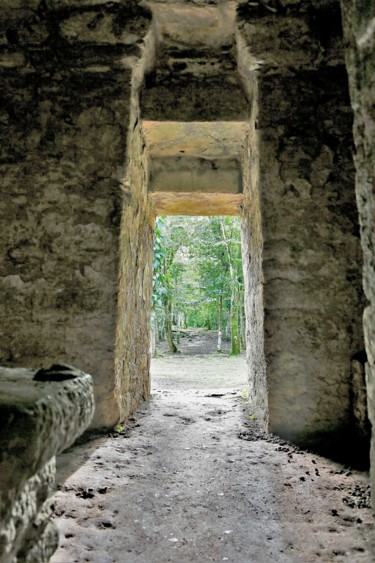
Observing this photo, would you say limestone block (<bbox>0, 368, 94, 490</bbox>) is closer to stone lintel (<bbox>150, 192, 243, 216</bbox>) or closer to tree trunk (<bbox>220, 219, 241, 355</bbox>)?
stone lintel (<bbox>150, 192, 243, 216</bbox>)

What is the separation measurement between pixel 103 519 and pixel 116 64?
10.2 feet

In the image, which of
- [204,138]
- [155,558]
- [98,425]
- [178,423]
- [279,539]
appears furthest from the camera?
[204,138]

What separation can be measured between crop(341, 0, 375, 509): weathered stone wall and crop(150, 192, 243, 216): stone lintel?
2494mm

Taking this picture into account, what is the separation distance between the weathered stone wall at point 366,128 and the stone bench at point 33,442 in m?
1.13

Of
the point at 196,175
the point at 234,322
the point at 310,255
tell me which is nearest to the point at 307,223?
the point at 310,255

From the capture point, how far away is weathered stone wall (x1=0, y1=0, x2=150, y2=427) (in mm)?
2918

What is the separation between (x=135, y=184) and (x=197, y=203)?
111 centimetres

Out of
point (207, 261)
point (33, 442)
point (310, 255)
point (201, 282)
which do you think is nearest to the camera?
point (33, 442)

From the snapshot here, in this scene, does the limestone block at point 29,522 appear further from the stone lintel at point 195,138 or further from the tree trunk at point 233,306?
the tree trunk at point 233,306

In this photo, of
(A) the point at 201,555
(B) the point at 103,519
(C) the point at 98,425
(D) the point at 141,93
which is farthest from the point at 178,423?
(D) the point at 141,93

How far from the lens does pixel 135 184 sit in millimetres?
3488

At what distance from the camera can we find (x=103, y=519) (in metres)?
1.79

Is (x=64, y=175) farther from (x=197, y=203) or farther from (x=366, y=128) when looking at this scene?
(x=366, y=128)

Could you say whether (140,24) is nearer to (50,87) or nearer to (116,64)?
(116,64)
